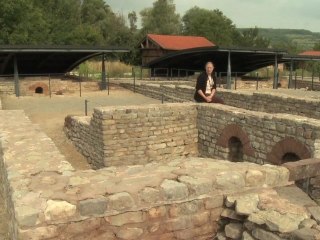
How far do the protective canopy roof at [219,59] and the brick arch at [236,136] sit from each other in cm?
1392

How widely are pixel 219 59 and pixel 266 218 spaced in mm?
24675

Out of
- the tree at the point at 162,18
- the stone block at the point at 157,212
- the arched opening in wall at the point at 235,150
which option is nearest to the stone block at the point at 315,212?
the stone block at the point at 157,212

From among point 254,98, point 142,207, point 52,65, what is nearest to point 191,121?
point 254,98

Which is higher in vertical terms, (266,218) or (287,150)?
(266,218)

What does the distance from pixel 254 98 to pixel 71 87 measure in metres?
13.9

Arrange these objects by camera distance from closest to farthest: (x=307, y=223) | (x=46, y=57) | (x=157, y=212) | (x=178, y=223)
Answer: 1. (x=307, y=223)
2. (x=157, y=212)
3. (x=178, y=223)
4. (x=46, y=57)

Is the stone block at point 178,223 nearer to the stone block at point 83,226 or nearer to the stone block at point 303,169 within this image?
the stone block at point 83,226

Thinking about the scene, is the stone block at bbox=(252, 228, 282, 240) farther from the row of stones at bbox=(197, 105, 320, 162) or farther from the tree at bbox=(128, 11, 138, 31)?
the tree at bbox=(128, 11, 138, 31)

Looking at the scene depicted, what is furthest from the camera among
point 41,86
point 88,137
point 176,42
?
point 176,42

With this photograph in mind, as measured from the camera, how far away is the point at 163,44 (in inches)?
1506

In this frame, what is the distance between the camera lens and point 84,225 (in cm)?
337

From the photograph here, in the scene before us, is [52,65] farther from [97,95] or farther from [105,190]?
[105,190]

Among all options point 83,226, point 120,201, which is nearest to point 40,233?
point 83,226

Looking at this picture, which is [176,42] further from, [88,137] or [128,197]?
[128,197]
